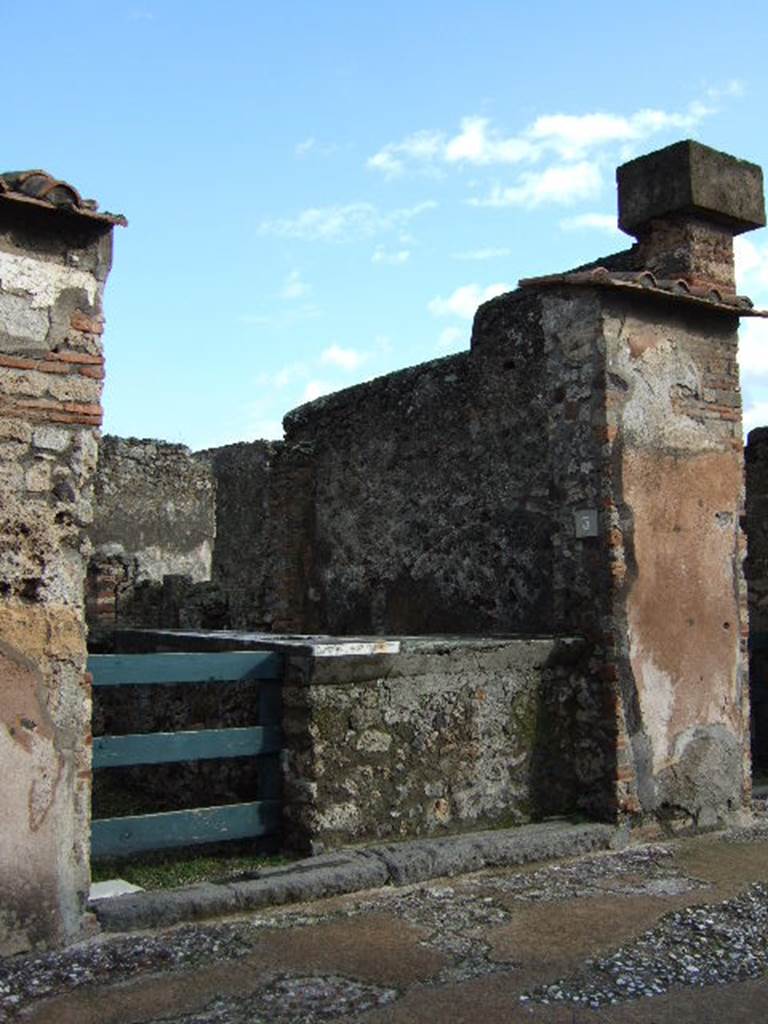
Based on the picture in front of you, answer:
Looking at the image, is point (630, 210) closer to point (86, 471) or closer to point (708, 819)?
point (708, 819)

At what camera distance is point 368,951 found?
3984 millimetres

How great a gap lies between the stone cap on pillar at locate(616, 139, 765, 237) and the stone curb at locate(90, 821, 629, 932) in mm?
3937

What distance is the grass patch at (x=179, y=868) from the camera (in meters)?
4.87

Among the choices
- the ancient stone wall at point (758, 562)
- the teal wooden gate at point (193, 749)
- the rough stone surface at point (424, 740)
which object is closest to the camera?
the teal wooden gate at point (193, 749)

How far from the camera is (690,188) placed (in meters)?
6.75

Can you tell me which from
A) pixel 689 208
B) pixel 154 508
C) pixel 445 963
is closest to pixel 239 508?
pixel 154 508

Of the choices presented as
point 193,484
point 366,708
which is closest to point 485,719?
point 366,708

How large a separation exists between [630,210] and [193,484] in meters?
9.54

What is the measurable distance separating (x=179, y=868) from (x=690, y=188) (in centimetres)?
508

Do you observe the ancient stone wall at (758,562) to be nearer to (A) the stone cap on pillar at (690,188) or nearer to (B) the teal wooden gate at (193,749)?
(A) the stone cap on pillar at (690,188)

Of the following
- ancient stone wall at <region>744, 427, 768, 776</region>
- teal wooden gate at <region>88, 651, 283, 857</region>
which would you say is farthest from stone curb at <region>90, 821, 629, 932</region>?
ancient stone wall at <region>744, 427, 768, 776</region>

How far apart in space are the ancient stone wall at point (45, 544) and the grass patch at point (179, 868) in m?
0.82

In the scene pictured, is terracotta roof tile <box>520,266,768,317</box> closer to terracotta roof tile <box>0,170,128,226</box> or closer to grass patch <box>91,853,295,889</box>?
terracotta roof tile <box>0,170,128,226</box>

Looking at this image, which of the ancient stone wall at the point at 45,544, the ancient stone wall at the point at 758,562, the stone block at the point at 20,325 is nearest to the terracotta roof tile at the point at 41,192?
the ancient stone wall at the point at 45,544
